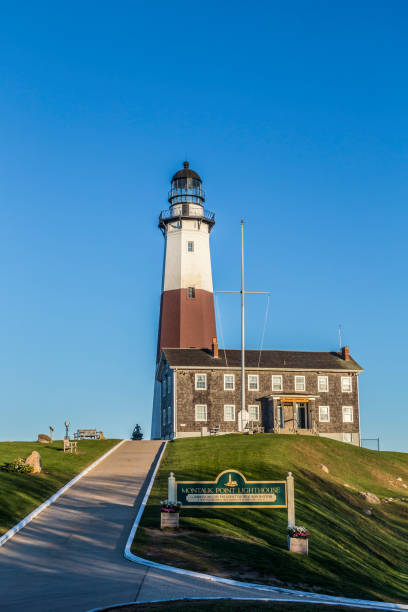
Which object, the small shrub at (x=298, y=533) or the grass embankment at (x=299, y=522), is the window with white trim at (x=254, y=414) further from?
the small shrub at (x=298, y=533)

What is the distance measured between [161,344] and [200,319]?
13.9 feet

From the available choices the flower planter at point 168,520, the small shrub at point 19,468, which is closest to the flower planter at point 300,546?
the flower planter at point 168,520

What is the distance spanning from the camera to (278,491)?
21562mm

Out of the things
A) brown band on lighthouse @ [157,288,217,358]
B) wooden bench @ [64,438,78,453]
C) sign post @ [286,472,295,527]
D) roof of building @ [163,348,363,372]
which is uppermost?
brown band on lighthouse @ [157,288,217,358]

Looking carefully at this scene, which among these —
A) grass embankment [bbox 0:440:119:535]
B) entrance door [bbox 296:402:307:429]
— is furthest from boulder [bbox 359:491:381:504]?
entrance door [bbox 296:402:307:429]

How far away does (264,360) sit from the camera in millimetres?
57906

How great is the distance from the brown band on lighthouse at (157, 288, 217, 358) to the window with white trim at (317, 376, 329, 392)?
390 inches

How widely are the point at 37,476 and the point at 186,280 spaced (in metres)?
32.4

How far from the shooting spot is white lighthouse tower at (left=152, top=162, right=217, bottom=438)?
6144 centimetres

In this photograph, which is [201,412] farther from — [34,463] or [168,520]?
[168,520]

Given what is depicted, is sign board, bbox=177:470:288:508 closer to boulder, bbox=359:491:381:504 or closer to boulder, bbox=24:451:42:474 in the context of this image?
boulder, bbox=24:451:42:474

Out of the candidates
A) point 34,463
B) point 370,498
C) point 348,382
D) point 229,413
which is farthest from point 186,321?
point 34,463

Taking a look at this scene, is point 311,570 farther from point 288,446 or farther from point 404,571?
point 288,446

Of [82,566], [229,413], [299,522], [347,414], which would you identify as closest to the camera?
[82,566]
